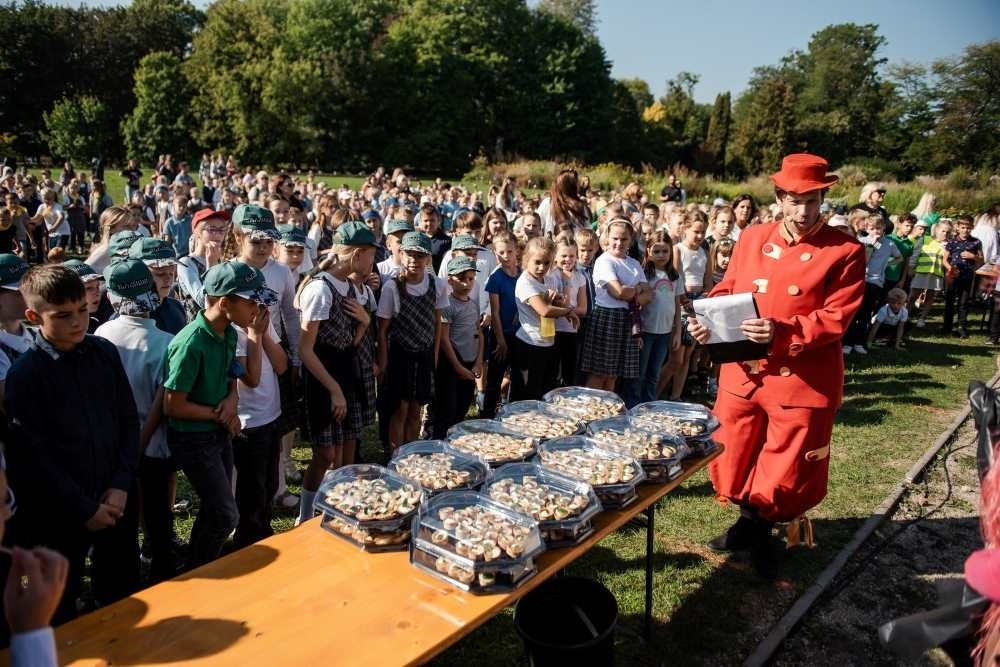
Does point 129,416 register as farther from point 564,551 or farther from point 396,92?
point 396,92

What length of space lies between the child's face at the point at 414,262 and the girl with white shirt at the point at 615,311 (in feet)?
5.61

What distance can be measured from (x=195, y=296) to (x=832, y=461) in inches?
223

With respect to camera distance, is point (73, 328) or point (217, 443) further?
point (217, 443)

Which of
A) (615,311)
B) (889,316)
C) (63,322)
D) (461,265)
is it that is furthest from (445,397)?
(889,316)

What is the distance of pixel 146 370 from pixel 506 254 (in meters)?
3.17

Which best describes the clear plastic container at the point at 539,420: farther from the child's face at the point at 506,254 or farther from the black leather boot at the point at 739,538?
the child's face at the point at 506,254

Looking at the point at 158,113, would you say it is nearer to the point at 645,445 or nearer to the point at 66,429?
the point at 66,429

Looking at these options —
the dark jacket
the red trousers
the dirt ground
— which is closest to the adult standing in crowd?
the dirt ground

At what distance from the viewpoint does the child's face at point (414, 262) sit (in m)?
4.70

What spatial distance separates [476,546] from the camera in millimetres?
2340

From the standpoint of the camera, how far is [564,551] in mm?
A: 2604

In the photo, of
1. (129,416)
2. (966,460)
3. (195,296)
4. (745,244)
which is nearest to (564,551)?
(129,416)

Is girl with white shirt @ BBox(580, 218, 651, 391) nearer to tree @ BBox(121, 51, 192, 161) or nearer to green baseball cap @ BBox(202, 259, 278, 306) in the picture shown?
green baseball cap @ BBox(202, 259, 278, 306)

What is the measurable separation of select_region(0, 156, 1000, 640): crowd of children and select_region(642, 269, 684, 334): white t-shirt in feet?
0.06
